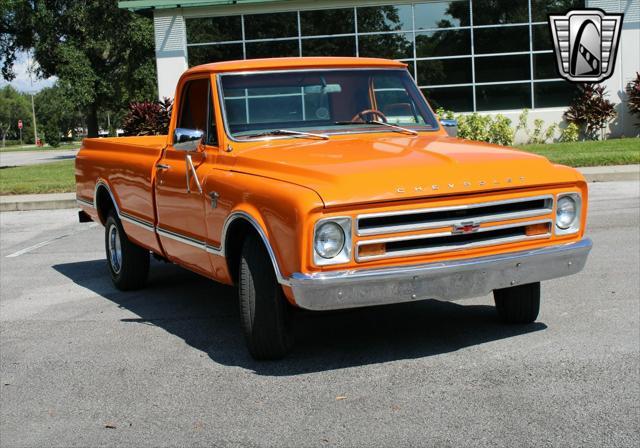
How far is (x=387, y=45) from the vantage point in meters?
29.0

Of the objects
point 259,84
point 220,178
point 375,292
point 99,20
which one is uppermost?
point 99,20

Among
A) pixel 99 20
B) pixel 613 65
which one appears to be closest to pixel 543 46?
pixel 613 65

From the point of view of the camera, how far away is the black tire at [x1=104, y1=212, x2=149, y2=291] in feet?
28.5

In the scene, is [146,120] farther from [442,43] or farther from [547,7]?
[547,7]

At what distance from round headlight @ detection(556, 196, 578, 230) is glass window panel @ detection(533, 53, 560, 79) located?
2373cm

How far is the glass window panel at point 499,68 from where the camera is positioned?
28.9 m

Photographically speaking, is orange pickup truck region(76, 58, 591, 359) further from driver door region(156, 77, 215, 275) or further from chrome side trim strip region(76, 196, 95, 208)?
chrome side trim strip region(76, 196, 95, 208)

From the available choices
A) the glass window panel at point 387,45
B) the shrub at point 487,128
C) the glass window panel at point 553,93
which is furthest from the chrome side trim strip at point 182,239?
the glass window panel at point 553,93

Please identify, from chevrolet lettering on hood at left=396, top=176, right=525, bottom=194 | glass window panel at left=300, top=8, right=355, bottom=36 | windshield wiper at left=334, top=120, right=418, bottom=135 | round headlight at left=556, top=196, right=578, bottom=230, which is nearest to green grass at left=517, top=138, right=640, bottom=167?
glass window panel at left=300, top=8, right=355, bottom=36

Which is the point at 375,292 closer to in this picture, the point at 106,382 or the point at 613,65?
the point at 106,382

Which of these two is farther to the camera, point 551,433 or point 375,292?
point 375,292

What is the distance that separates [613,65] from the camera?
28.0m

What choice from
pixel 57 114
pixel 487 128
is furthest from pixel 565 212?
pixel 57 114

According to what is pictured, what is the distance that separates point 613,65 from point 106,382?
25131mm
